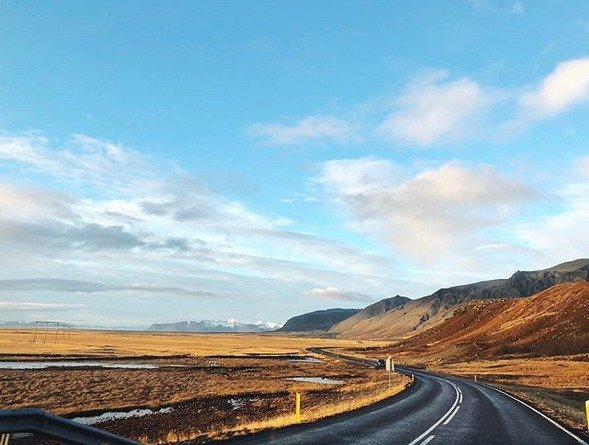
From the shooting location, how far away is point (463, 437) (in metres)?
18.1

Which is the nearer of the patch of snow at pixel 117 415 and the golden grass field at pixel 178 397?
the golden grass field at pixel 178 397

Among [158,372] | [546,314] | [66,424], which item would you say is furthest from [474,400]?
[546,314]

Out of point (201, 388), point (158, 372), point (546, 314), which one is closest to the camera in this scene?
point (201, 388)

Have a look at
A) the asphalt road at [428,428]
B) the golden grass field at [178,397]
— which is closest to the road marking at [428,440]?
the asphalt road at [428,428]

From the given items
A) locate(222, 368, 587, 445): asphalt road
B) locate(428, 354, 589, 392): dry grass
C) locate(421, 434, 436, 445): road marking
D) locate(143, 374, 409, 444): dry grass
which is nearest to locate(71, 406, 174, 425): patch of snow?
locate(143, 374, 409, 444): dry grass

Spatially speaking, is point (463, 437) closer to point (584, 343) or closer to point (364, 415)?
point (364, 415)

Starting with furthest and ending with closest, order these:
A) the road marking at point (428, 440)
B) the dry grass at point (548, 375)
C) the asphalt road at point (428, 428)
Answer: the dry grass at point (548, 375), the asphalt road at point (428, 428), the road marking at point (428, 440)

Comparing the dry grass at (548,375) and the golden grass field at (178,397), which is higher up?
the dry grass at (548,375)

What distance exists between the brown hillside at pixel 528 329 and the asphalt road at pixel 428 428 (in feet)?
281

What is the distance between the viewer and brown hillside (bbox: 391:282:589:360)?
10712 centimetres

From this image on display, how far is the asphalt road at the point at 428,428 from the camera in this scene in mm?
17016

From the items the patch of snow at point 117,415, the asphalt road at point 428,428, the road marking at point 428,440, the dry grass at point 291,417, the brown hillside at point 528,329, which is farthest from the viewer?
the brown hillside at point 528,329

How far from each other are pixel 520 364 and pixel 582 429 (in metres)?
74.7

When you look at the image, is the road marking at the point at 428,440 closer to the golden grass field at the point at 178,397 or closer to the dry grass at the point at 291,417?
the dry grass at the point at 291,417
